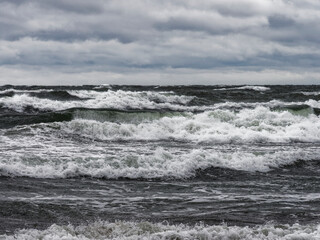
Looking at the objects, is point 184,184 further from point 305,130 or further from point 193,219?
point 305,130

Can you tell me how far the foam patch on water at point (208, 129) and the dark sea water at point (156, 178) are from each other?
5cm

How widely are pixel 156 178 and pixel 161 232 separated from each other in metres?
4.82

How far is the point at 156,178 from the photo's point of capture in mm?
11383

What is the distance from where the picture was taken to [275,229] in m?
6.79

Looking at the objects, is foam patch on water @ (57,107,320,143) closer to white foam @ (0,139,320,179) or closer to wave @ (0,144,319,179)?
white foam @ (0,139,320,179)

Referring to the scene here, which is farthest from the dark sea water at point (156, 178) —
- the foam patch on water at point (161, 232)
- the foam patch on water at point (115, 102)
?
the foam patch on water at point (115, 102)

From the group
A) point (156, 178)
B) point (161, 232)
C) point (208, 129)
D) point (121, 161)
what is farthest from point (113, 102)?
point (161, 232)

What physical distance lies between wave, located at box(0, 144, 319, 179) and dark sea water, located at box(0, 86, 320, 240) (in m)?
0.03

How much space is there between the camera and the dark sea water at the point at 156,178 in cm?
699

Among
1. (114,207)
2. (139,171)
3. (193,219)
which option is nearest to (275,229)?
(193,219)

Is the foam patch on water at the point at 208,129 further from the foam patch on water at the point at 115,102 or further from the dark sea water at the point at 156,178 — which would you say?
the foam patch on water at the point at 115,102

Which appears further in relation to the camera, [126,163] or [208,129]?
[208,129]

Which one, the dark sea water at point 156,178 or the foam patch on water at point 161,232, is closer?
the foam patch on water at point 161,232

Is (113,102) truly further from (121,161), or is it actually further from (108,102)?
(121,161)
